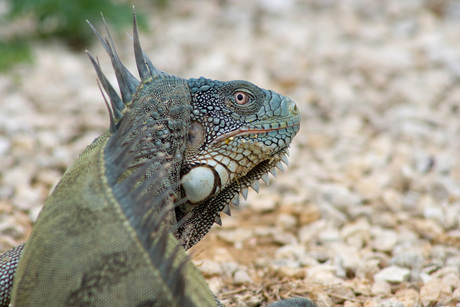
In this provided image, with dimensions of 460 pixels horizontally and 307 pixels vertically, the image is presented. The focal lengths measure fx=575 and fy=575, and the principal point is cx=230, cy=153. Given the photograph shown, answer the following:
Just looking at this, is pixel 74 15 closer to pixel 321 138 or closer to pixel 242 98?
pixel 321 138

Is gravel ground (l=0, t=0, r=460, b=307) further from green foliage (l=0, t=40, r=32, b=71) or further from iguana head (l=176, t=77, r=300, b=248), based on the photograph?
iguana head (l=176, t=77, r=300, b=248)

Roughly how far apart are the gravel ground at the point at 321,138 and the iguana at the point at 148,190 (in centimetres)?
106

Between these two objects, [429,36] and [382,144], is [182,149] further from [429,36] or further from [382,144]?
[429,36]

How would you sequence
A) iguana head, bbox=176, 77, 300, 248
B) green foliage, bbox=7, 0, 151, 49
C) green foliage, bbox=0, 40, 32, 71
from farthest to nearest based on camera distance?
green foliage, bbox=7, 0, 151, 49 < green foliage, bbox=0, 40, 32, 71 < iguana head, bbox=176, 77, 300, 248

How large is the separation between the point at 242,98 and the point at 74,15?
613cm

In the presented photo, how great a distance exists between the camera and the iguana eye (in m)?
3.70

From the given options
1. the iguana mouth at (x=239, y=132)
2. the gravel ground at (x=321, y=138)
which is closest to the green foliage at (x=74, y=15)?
the gravel ground at (x=321, y=138)

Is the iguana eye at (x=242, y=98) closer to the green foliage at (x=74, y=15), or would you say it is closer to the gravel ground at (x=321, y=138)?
the gravel ground at (x=321, y=138)

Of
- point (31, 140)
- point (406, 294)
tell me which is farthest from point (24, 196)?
point (406, 294)

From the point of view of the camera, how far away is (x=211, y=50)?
9133mm


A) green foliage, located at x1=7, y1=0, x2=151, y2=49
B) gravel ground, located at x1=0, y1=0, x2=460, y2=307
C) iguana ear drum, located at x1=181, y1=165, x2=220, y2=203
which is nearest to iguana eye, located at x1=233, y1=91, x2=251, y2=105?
iguana ear drum, located at x1=181, y1=165, x2=220, y2=203

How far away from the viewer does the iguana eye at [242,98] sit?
146 inches

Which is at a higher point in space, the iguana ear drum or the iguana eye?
the iguana eye

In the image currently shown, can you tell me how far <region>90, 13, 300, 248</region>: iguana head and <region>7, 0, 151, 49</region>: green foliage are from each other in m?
5.41
